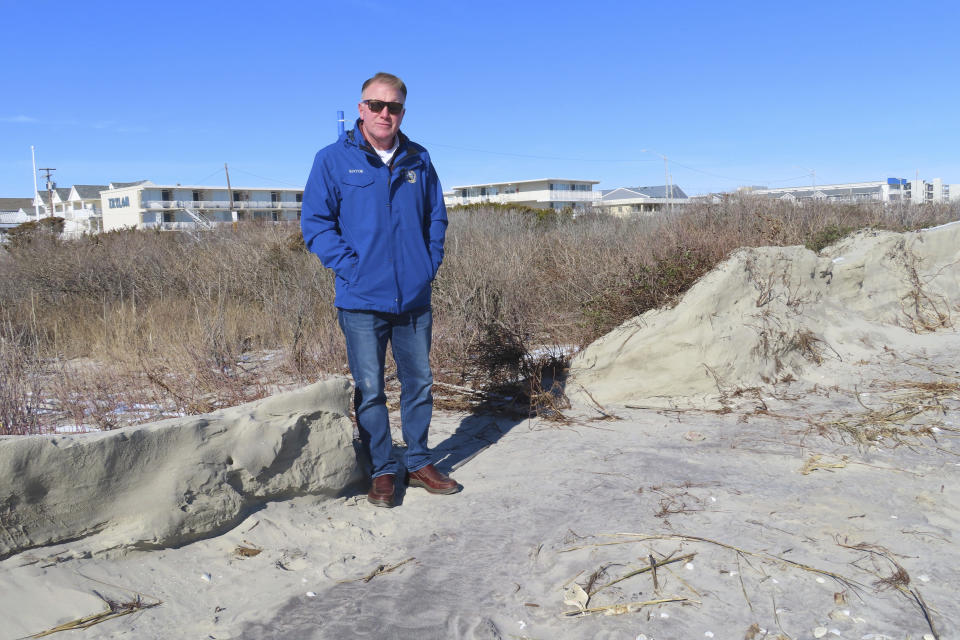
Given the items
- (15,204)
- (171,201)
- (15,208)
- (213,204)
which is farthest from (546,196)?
(15,204)

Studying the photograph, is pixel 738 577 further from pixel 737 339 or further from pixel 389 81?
pixel 737 339

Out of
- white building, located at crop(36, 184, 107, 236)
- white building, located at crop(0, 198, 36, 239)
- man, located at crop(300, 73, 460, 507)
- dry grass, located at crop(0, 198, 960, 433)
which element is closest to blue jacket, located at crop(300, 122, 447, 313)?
→ man, located at crop(300, 73, 460, 507)

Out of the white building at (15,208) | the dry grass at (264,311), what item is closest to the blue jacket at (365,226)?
the dry grass at (264,311)

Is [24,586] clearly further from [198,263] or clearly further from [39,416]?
[198,263]

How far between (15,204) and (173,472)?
10604cm

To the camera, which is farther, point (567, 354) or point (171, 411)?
point (567, 354)

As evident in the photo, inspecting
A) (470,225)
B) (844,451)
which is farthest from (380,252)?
(470,225)

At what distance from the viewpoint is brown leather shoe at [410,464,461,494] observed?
4070 mm

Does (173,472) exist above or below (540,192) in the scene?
below

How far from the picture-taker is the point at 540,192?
2800 inches

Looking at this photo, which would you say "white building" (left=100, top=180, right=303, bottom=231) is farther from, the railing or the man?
the man

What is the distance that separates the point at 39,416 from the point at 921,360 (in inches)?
291

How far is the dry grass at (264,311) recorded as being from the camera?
5.79 meters

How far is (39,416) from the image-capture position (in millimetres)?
4926
